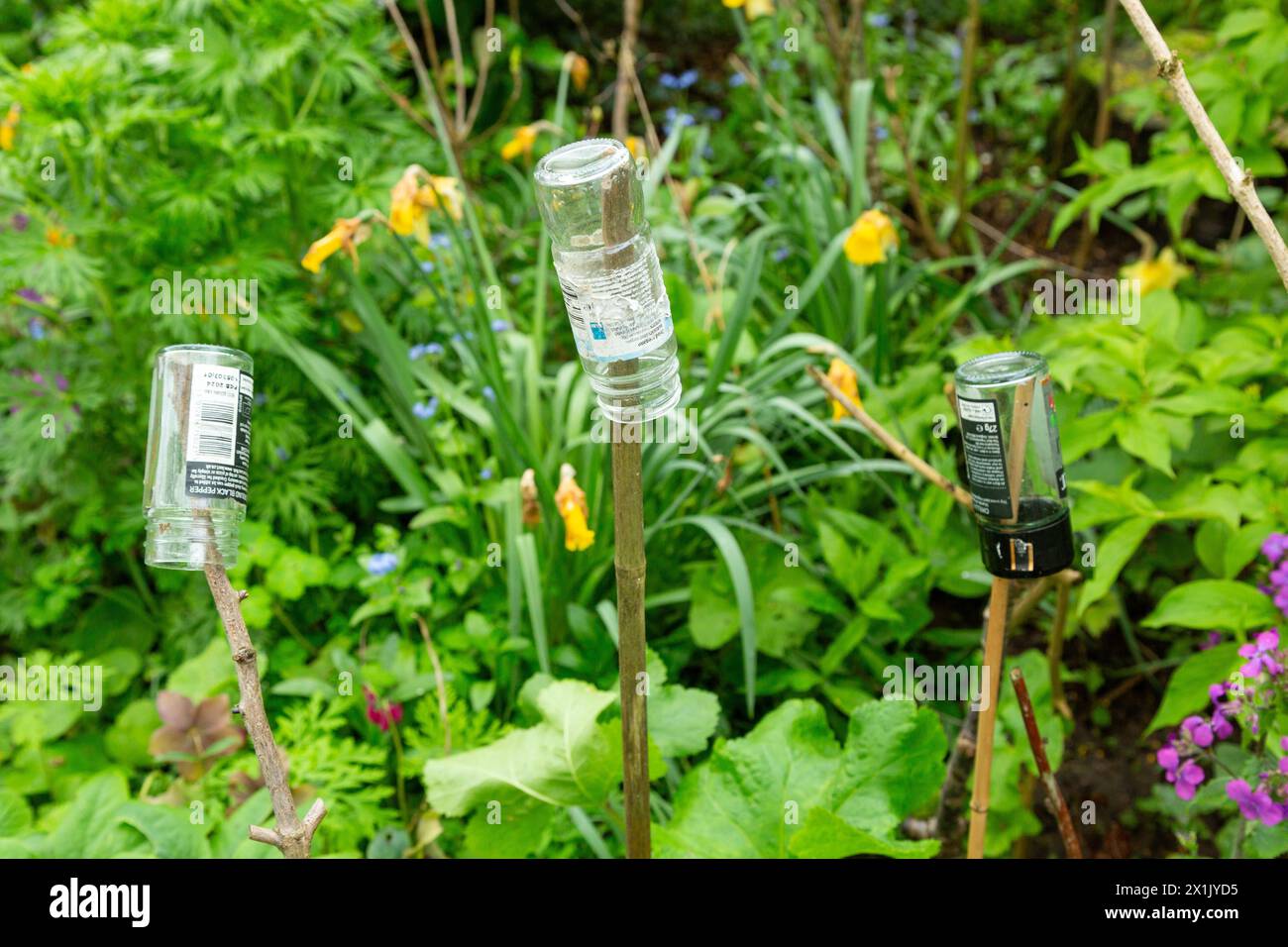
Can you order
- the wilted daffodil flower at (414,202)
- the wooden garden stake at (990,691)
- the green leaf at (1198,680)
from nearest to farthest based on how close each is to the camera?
the wooden garden stake at (990,691)
the green leaf at (1198,680)
the wilted daffodil flower at (414,202)

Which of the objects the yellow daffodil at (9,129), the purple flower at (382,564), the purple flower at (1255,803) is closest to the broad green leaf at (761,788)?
the purple flower at (1255,803)

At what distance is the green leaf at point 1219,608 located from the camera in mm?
1623

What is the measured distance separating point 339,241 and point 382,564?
2.06ft

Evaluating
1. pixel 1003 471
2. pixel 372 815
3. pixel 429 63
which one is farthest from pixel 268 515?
pixel 429 63

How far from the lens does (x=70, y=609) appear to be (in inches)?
105

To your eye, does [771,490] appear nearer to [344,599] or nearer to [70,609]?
[344,599]

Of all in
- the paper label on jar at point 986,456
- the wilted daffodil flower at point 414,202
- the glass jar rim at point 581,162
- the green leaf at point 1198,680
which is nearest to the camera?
the glass jar rim at point 581,162

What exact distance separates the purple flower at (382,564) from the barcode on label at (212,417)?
3.66 feet

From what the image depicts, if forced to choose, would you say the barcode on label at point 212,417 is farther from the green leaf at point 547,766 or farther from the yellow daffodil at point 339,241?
the yellow daffodil at point 339,241

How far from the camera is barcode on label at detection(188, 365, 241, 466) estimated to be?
3.47 ft

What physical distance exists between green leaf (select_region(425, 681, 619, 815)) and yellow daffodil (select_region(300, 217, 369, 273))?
3.11 feet

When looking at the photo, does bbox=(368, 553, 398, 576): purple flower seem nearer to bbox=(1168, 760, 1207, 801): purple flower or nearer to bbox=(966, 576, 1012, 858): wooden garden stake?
bbox=(966, 576, 1012, 858): wooden garden stake

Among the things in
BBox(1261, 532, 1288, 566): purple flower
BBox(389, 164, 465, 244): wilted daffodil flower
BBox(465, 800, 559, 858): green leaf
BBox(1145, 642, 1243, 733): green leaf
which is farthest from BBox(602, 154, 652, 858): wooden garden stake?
BBox(389, 164, 465, 244): wilted daffodil flower

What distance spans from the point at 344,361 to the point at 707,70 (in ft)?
8.66
